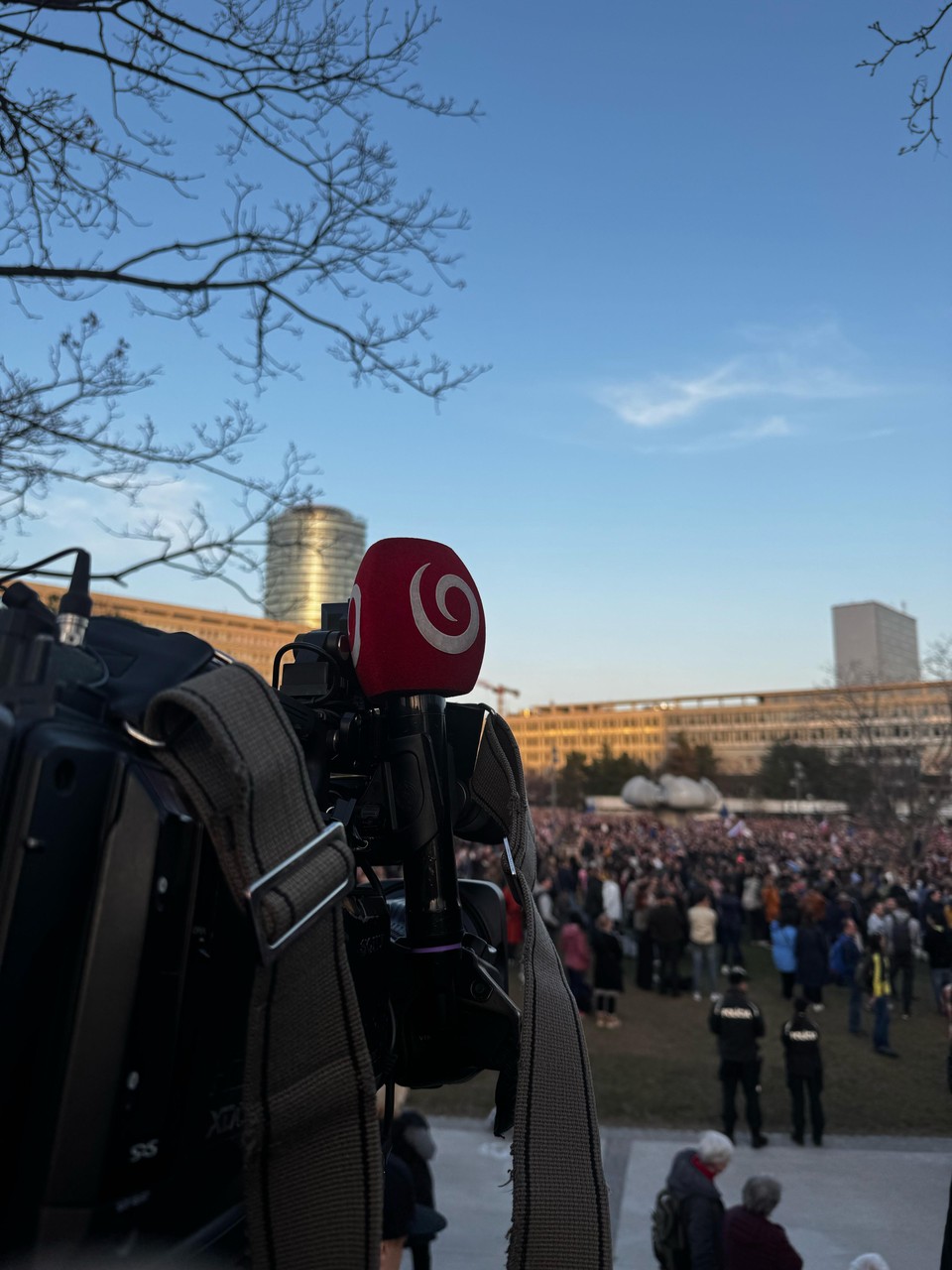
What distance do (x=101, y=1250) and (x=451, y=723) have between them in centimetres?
76

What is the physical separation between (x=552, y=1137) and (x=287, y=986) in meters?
0.36

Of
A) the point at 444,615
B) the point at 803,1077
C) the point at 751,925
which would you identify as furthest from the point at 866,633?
the point at 444,615

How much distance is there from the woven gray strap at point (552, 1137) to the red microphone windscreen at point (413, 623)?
30cm

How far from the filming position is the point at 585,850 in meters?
26.7

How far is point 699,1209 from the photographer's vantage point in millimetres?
5023

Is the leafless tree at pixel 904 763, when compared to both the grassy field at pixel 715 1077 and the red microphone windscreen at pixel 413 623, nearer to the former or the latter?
the grassy field at pixel 715 1077

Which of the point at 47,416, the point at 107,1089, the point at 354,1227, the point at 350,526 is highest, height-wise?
the point at 47,416

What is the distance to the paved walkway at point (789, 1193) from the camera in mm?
6160

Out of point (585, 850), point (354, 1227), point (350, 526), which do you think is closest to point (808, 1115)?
point (350, 526)

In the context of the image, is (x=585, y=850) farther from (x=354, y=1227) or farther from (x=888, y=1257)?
(x=354, y=1227)

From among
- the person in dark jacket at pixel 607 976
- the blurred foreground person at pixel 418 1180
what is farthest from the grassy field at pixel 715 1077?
the blurred foreground person at pixel 418 1180

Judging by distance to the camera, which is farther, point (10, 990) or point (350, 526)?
point (350, 526)

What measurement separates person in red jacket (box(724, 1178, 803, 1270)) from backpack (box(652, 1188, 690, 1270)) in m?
0.29

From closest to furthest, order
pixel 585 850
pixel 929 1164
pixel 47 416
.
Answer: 1. pixel 47 416
2. pixel 929 1164
3. pixel 585 850
